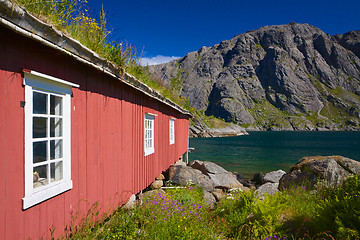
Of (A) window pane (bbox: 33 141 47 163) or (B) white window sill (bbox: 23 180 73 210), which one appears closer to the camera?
(B) white window sill (bbox: 23 180 73 210)

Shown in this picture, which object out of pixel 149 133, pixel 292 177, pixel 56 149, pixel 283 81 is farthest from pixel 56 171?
pixel 283 81

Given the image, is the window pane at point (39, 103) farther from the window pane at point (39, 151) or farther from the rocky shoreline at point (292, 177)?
the rocky shoreline at point (292, 177)

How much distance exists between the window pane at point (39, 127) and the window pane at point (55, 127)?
→ 0.49ft

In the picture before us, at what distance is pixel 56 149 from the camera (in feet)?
12.6

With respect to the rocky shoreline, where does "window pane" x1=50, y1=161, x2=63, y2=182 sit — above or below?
above

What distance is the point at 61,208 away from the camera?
3822mm

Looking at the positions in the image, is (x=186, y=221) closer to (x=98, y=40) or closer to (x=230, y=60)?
(x=98, y=40)

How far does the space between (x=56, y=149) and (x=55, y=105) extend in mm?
714

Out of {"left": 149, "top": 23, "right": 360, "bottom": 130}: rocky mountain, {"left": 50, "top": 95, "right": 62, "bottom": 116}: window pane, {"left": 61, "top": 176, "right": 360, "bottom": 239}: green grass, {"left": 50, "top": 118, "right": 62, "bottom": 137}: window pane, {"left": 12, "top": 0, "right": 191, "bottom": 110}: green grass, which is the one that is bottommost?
{"left": 61, "top": 176, "right": 360, "bottom": 239}: green grass

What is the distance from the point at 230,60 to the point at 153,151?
18418 centimetres

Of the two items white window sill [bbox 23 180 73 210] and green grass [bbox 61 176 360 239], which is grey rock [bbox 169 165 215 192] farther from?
white window sill [bbox 23 180 73 210]

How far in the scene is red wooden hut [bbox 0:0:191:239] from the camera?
9.61 feet

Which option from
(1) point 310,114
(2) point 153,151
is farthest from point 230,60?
(2) point 153,151

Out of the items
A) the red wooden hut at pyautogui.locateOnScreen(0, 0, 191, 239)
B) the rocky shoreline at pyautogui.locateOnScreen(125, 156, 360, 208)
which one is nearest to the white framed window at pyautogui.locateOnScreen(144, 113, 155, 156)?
the rocky shoreline at pyautogui.locateOnScreen(125, 156, 360, 208)
